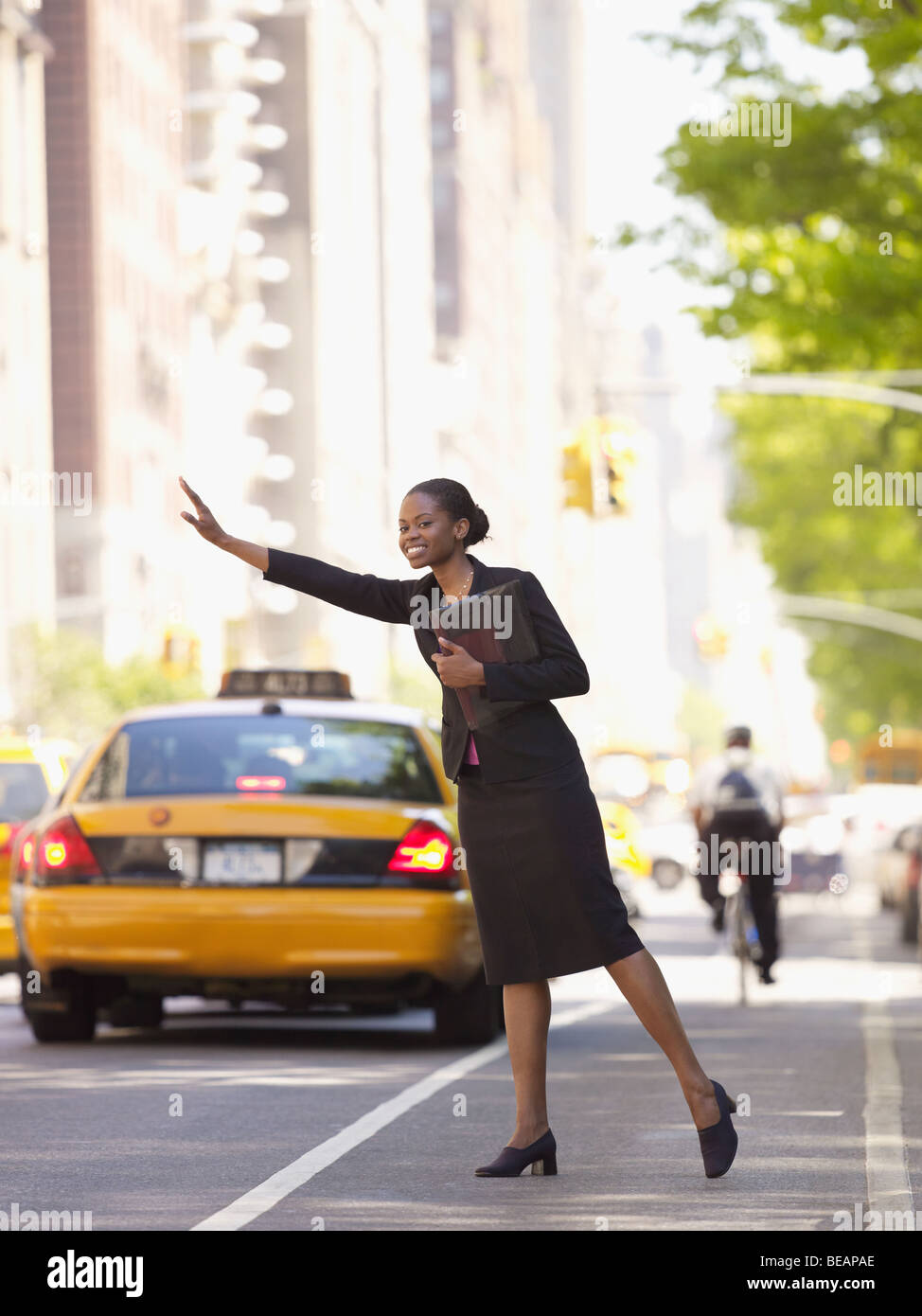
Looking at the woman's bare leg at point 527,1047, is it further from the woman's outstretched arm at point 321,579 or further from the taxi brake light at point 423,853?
the taxi brake light at point 423,853

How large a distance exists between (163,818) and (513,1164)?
4.64 metres

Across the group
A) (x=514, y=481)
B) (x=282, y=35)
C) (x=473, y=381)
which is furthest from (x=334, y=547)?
(x=514, y=481)

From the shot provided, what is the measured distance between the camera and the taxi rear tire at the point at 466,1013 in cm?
1222

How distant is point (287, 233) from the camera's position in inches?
4540

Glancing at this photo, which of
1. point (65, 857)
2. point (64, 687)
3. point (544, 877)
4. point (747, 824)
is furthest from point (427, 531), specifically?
point (64, 687)

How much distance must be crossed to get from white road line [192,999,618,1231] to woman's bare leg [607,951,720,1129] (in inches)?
40.3

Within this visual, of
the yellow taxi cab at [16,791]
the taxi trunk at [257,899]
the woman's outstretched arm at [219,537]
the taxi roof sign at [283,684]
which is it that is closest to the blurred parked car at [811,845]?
the yellow taxi cab at [16,791]

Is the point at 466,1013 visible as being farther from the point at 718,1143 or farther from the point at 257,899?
the point at 718,1143

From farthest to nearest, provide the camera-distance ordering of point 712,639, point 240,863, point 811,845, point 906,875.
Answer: point 712,639
point 811,845
point 906,875
point 240,863

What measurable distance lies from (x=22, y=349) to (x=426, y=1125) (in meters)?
62.4

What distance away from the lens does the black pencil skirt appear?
7.35 meters

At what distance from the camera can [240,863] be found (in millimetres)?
11812

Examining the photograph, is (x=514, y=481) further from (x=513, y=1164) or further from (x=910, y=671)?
(x=513, y=1164)

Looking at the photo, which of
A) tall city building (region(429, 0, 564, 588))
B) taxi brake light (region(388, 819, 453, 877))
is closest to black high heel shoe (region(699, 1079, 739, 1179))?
taxi brake light (region(388, 819, 453, 877))
